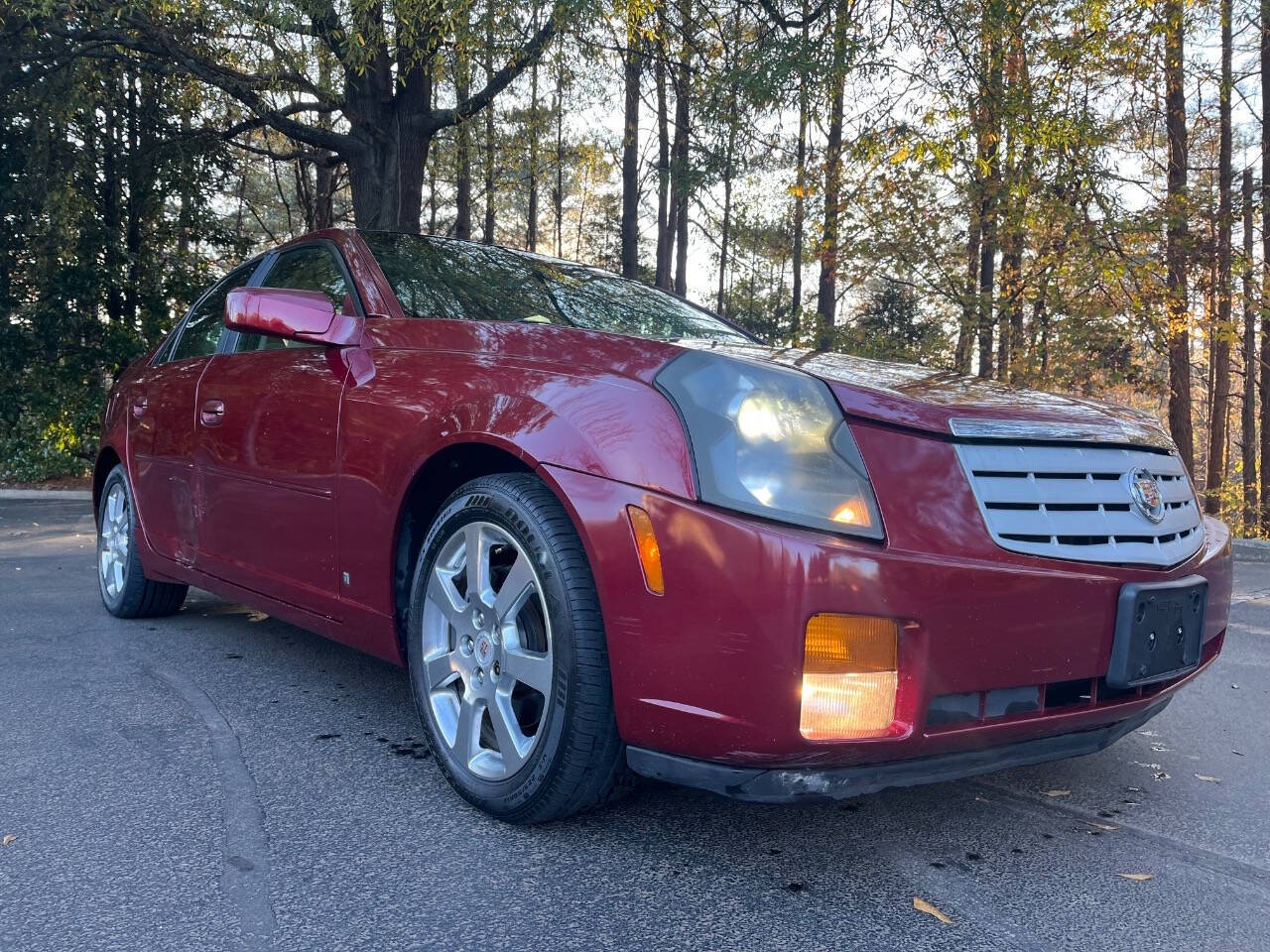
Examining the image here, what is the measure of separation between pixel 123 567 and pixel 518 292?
8.36ft

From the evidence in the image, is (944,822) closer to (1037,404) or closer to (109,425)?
(1037,404)

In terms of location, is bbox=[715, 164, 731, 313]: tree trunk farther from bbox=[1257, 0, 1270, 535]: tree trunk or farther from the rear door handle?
the rear door handle

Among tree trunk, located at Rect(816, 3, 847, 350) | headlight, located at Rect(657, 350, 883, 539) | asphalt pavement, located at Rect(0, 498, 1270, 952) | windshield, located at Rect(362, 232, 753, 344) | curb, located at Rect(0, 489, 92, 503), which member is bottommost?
curb, located at Rect(0, 489, 92, 503)

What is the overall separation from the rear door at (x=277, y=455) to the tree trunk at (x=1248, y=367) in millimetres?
11641

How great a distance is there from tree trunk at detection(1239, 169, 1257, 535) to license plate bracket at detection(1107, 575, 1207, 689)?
11242 millimetres

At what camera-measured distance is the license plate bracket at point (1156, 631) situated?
2.18 metres

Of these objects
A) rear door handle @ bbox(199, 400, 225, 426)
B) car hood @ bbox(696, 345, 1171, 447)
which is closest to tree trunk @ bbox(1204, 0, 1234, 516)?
car hood @ bbox(696, 345, 1171, 447)

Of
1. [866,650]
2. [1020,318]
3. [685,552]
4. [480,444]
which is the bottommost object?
[866,650]

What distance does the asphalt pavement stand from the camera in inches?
77.4

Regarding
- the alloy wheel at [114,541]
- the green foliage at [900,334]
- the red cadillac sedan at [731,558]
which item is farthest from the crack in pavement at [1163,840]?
the green foliage at [900,334]

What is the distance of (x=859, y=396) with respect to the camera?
2178 millimetres

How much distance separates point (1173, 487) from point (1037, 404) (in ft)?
1.29

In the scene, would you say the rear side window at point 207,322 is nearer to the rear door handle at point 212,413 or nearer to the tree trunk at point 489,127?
the rear door handle at point 212,413

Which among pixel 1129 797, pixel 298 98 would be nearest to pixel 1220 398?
pixel 298 98
